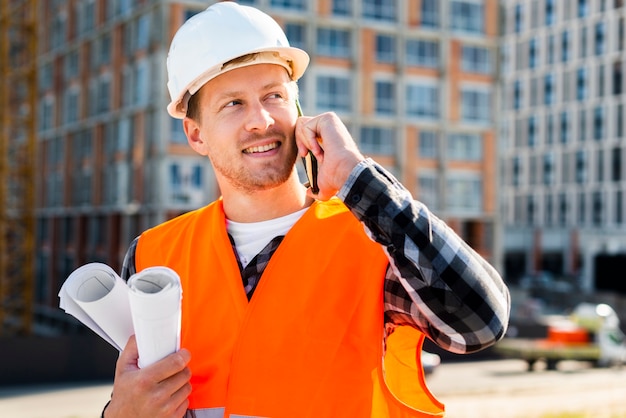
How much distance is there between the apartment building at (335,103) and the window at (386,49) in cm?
5

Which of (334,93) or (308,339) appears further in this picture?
(334,93)

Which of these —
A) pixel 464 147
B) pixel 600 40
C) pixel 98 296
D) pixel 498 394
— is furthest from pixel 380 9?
pixel 98 296

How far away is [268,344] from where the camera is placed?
249 centimetres

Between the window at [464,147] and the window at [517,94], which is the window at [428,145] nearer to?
the window at [464,147]

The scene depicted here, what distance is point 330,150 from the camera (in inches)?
94.3

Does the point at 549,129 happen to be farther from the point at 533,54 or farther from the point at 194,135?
the point at 194,135

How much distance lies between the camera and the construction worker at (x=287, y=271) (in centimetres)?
223

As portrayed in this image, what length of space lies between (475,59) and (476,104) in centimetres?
214

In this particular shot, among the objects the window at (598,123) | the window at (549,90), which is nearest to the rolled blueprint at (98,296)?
the window at (598,123)

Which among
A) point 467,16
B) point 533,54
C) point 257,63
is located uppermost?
point 533,54

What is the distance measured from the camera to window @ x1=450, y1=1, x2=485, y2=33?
41469mm

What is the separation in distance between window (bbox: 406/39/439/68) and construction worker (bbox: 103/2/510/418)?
38510 mm

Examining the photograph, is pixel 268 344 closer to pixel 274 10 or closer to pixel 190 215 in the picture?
pixel 190 215

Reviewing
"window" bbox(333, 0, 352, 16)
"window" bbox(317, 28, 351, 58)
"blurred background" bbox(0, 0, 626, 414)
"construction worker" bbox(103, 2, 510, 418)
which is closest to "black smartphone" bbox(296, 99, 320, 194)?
"construction worker" bbox(103, 2, 510, 418)
